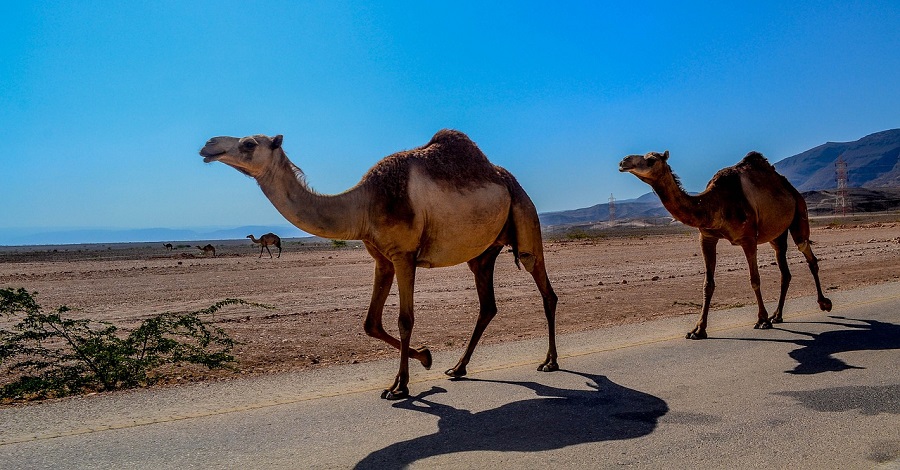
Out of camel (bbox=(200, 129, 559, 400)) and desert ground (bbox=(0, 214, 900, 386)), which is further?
desert ground (bbox=(0, 214, 900, 386))

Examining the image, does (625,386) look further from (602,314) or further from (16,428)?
(602,314)

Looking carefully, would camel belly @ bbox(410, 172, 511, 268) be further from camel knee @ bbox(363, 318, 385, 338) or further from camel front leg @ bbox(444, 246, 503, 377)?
camel knee @ bbox(363, 318, 385, 338)

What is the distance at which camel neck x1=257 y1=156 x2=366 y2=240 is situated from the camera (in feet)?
20.6

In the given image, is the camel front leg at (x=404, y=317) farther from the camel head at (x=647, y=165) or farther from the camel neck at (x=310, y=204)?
the camel head at (x=647, y=165)

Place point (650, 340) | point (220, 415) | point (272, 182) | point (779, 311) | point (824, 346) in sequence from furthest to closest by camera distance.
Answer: point (779, 311)
point (650, 340)
point (824, 346)
point (272, 182)
point (220, 415)

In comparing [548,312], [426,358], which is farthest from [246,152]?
[548,312]

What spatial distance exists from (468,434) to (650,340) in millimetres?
4885

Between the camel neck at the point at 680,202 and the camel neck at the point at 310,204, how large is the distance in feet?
15.8

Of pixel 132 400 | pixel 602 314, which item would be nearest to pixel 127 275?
pixel 602 314

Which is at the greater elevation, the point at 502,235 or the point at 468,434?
the point at 502,235

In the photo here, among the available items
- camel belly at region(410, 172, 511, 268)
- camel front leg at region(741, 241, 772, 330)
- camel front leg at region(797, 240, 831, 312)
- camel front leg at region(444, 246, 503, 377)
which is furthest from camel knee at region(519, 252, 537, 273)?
camel front leg at region(797, 240, 831, 312)

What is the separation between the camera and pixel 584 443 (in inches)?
193

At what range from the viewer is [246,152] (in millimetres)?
6074

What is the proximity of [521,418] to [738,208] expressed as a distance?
249 inches
